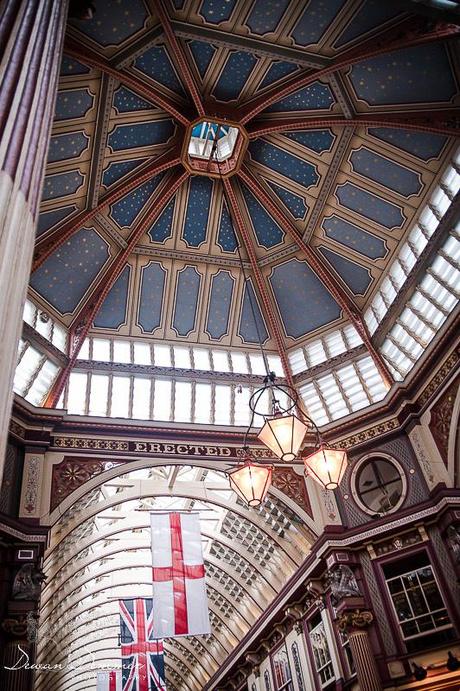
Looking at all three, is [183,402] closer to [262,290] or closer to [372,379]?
[262,290]


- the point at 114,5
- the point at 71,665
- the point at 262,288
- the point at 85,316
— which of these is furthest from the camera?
the point at 71,665

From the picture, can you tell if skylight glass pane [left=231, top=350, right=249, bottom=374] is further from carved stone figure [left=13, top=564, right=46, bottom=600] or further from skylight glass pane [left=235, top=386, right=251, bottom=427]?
carved stone figure [left=13, top=564, right=46, bottom=600]

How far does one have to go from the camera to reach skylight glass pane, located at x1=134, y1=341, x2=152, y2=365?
1872cm

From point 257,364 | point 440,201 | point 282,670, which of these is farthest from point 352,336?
point 282,670

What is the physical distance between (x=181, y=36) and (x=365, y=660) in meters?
14.7

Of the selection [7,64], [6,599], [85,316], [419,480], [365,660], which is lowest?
[365,660]

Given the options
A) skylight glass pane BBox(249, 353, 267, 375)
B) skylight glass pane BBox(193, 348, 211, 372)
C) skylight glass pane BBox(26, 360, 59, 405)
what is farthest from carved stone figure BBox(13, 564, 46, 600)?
skylight glass pane BBox(249, 353, 267, 375)

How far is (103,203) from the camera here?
17000 mm

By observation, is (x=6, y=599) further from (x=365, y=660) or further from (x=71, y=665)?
(x=71, y=665)

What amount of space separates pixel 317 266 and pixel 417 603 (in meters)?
9.60

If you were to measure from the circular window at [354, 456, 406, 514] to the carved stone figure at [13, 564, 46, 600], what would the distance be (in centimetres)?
808

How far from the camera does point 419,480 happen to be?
15.6 m

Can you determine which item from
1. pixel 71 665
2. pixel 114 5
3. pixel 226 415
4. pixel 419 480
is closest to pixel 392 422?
pixel 419 480

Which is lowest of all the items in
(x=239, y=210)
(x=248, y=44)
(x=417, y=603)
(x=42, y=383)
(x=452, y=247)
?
(x=417, y=603)
